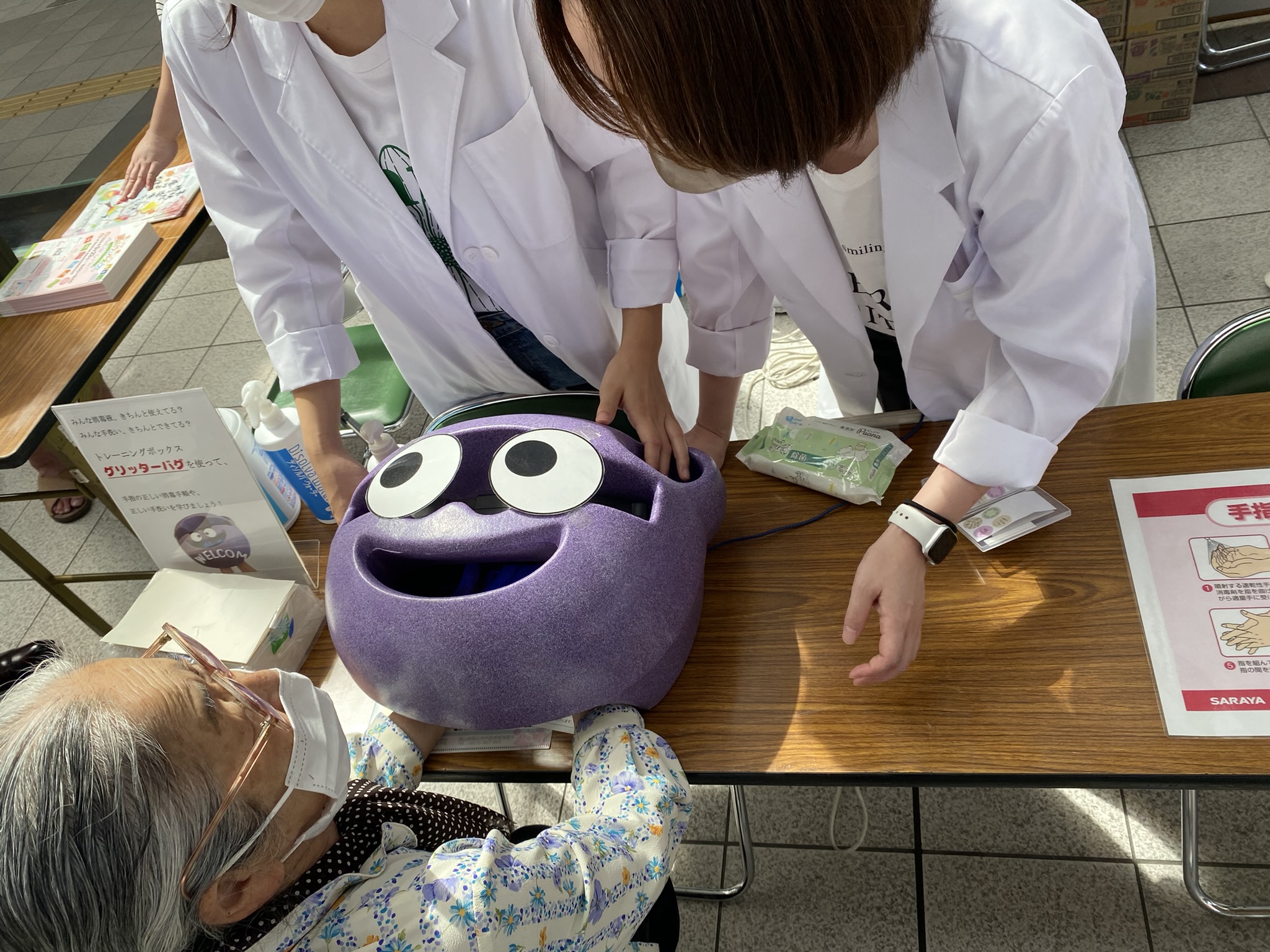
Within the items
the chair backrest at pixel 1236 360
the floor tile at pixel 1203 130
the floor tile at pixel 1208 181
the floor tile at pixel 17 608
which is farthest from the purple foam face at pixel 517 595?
the floor tile at pixel 1203 130

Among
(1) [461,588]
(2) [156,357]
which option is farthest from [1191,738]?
(2) [156,357]

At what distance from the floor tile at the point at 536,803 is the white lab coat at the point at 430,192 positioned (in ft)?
3.49

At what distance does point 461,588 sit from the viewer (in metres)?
1.13

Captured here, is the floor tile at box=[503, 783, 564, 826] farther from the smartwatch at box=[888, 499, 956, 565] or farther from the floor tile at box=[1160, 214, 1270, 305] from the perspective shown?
the floor tile at box=[1160, 214, 1270, 305]

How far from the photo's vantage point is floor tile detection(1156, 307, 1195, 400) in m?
2.55

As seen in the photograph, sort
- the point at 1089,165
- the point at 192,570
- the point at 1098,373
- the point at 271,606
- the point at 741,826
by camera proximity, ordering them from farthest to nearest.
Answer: the point at 741,826, the point at 192,570, the point at 271,606, the point at 1098,373, the point at 1089,165

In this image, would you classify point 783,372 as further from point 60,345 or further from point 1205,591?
point 60,345

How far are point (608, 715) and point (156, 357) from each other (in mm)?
3712

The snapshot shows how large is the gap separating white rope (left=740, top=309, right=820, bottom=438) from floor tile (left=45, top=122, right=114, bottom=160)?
3.26 m

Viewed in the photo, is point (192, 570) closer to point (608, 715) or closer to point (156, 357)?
point (608, 715)

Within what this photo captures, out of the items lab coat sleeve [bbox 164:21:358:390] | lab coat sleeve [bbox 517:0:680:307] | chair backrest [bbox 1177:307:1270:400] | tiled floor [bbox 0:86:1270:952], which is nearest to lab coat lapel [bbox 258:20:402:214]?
lab coat sleeve [bbox 164:21:358:390]

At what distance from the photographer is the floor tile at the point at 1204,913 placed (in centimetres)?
164

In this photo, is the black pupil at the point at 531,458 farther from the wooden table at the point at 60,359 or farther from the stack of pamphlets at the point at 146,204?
the stack of pamphlets at the point at 146,204

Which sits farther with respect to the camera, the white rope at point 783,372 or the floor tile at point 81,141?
the floor tile at point 81,141
